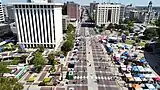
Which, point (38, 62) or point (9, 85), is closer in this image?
point (9, 85)

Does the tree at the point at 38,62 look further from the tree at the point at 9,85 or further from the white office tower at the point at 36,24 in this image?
the white office tower at the point at 36,24

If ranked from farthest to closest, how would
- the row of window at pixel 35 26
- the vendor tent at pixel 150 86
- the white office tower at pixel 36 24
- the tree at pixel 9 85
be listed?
1. the row of window at pixel 35 26
2. the white office tower at pixel 36 24
3. the vendor tent at pixel 150 86
4. the tree at pixel 9 85

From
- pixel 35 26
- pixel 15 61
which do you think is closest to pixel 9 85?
pixel 15 61

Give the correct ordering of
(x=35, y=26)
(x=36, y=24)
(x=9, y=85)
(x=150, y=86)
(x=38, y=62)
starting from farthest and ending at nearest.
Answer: (x=35, y=26), (x=36, y=24), (x=38, y=62), (x=150, y=86), (x=9, y=85)

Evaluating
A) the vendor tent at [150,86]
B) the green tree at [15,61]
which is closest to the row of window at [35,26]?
the green tree at [15,61]

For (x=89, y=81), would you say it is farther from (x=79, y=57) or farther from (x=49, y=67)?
(x=79, y=57)

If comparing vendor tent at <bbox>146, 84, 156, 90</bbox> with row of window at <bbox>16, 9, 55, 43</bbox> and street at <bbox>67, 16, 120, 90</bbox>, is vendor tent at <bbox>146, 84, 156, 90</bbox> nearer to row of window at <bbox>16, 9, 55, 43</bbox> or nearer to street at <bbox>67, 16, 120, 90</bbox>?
street at <bbox>67, 16, 120, 90</bbox>

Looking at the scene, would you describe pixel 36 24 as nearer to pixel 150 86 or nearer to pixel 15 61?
pixel 15 61

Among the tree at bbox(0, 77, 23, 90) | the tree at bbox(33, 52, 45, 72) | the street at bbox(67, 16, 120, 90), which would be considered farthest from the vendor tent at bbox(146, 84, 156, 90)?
A: the tree at bbox(33, 52, 45, 72)

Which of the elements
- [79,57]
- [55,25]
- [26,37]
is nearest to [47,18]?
[55,25]
